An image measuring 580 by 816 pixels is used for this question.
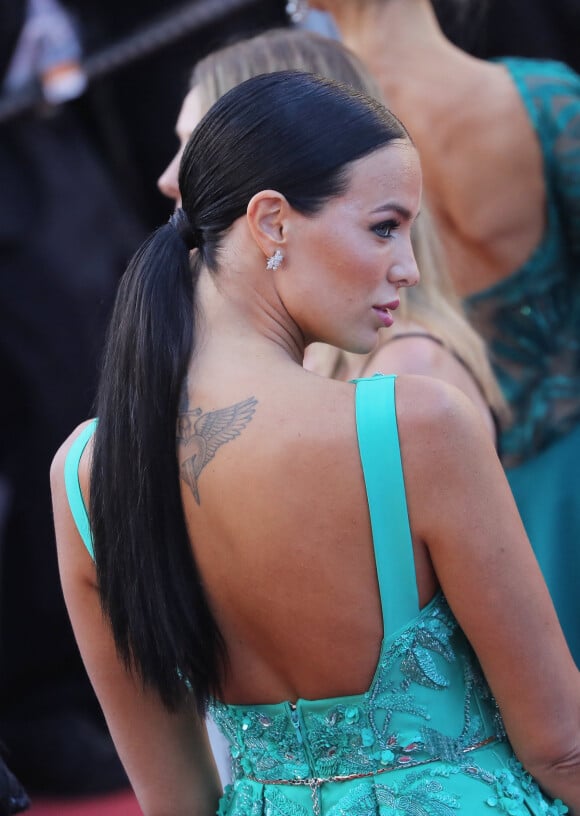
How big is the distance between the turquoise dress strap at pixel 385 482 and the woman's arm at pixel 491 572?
12mm

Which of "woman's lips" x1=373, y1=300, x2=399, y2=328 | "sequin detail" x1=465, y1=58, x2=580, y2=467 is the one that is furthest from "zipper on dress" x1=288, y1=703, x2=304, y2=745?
"sequin detail" x1=465, y1=58, x2=580, y2=467

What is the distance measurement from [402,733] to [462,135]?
1.71 metres

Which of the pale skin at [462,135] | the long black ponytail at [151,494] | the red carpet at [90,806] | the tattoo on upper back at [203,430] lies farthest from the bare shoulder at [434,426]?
the red carpet at [90,806]

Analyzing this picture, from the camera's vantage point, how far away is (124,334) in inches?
54.4

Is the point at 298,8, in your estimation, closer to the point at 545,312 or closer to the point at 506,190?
the point at 506,190

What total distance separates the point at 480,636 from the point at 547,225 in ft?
4.98

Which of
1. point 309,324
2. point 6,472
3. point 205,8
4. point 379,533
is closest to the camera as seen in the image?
point 379,533

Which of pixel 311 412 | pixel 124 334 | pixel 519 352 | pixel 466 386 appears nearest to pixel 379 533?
pixel 311 412

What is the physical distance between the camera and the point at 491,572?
4.08 ft

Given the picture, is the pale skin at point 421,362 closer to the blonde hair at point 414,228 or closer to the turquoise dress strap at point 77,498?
the blonde hair at point 414,228

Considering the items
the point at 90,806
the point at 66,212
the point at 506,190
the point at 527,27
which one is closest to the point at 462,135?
the point at 506,190

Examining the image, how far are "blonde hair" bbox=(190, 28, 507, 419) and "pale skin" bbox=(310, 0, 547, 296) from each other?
456 millimetres

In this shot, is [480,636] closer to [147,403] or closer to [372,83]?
[147,403]

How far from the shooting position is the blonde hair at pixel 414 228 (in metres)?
1.97
